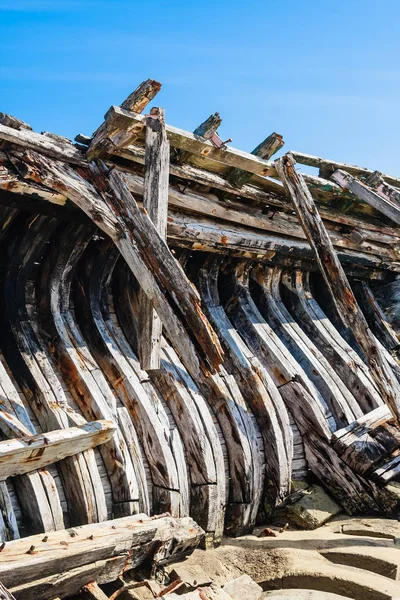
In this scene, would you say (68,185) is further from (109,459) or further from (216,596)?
(216,596)

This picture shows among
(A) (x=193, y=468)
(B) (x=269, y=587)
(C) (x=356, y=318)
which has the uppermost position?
(C) (x=356, y=318)

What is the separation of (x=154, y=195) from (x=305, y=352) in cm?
243

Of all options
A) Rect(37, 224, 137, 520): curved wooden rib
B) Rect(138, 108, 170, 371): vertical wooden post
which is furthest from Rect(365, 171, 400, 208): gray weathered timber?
Rect(37, 224, 137, 520): curved wooden rib

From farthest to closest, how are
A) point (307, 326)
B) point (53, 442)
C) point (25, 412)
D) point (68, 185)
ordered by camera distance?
point (307, 326)
point (68, 185)
point (25, 412)
point (53, 442)

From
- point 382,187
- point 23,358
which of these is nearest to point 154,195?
point 23,358

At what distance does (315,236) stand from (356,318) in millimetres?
829

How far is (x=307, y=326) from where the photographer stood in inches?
255

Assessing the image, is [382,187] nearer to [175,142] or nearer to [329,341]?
[329,341]

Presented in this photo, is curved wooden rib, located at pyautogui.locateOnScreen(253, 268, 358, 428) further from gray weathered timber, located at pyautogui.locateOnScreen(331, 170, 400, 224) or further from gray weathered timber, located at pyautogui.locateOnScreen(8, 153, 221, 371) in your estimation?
gray weathered timber, located at pyautogui.locateOnScreen(8, 153, 221, 371)

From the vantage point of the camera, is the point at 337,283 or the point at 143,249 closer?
the point at 143,249

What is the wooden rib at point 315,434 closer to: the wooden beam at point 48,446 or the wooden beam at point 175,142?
the wooden beam at point 175,142

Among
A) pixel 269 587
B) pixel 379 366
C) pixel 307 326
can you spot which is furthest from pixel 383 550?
pixel 307 326

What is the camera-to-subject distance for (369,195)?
628 centimetres

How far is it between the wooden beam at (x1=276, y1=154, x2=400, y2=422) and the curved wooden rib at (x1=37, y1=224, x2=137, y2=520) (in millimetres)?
1933
